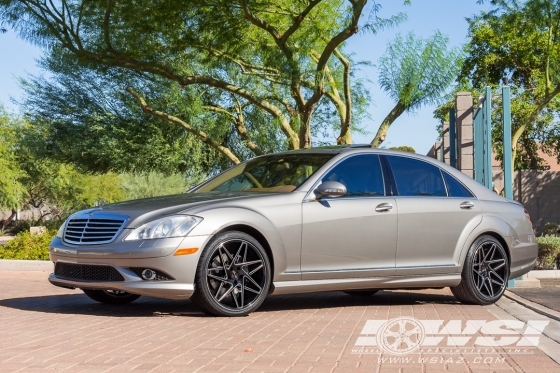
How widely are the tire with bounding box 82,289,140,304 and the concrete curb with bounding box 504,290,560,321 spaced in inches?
163

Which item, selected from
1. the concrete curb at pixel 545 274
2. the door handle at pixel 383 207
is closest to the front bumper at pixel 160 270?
the door handle at pixel 383 207

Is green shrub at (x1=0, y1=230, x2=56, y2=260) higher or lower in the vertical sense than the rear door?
lower

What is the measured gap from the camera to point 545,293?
12.5 metres

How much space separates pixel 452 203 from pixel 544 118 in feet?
111

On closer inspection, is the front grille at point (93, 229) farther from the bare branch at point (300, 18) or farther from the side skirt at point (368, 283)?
the bare branch at point (300, 18)

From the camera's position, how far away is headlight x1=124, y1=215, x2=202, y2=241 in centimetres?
840

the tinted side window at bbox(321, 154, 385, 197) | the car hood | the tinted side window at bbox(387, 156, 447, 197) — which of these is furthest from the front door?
the car hood

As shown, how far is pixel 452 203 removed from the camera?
10.4 metres

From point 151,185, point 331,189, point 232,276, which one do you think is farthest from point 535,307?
point 151,185

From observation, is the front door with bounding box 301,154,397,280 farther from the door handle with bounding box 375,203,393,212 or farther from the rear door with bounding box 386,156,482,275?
the rear door with bounding box 386,156,482,275

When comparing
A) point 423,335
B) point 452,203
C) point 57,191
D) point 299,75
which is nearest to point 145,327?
point 423,335

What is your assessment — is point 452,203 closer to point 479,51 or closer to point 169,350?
point 169,350

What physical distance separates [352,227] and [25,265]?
983 centimetres

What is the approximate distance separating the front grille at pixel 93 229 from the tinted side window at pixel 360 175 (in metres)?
2.13
